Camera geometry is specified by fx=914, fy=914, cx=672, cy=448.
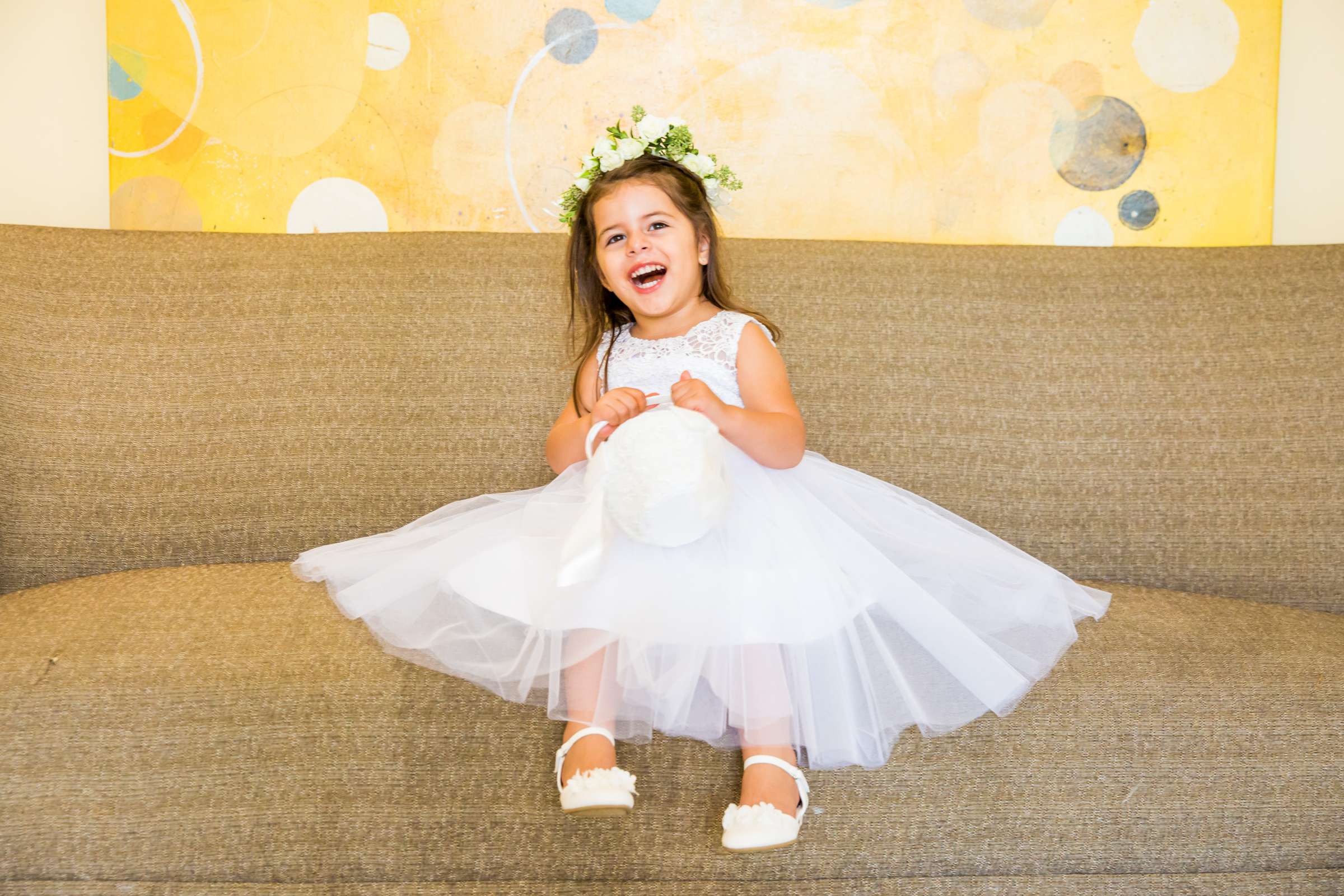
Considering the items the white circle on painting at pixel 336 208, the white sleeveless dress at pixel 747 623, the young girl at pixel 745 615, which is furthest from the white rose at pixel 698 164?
the white circle on painting at pixel 336 208

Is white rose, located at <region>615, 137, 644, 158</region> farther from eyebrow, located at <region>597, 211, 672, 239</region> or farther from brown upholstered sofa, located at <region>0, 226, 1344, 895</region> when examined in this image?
brown upholstered sofa, located at <region>0, 226, 1344, 895</region>

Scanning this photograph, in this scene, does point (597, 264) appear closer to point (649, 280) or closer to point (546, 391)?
point (649, 280)

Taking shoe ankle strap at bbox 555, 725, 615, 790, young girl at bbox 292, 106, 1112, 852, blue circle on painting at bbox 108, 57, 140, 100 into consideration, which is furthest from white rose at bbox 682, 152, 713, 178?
blue circle on painting at bbox 108, 57, 140, 100

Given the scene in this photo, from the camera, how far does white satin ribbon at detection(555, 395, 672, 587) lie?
3.79 feet

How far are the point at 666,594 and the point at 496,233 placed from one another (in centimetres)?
114

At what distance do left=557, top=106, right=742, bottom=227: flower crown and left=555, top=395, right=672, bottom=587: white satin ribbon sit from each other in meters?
0.73

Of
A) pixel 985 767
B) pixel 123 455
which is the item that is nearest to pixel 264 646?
pixel 123 455

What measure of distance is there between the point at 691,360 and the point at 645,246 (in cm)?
21

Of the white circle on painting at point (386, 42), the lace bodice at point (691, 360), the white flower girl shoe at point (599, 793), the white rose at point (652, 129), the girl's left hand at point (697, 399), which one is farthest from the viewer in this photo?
the white circle on painting at point (386, 42)

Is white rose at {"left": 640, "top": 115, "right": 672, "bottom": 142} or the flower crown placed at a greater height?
white rose at {"left": 640, "top": 115, "right": 672, "bottom": 142}

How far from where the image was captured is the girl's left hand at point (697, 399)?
4.42 ft

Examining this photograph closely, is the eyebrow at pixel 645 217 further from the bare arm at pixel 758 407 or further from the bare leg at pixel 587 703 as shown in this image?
the bare leg at pixel 587 703

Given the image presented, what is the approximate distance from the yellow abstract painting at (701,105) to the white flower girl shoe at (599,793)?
1.57 m

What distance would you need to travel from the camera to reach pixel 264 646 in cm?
133
